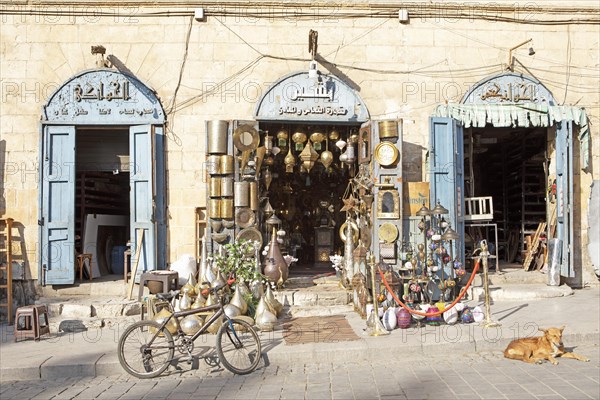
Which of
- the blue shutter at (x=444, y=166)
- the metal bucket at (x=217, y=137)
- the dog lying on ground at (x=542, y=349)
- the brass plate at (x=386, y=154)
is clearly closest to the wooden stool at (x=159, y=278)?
the metal bucket at (x=217, y=137)

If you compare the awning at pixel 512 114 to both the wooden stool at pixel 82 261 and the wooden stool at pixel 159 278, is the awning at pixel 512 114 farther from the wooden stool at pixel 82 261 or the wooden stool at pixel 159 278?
the wooden stool at pixel 82 261

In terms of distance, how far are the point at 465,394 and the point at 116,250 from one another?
8.48 m

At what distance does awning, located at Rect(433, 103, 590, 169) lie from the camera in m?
9.14

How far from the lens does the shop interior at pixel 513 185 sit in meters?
11.3

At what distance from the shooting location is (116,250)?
11094 millimetres

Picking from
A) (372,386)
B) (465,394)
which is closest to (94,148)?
(372,386)

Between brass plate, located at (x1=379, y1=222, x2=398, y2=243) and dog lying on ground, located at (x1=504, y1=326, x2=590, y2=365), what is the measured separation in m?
3.19

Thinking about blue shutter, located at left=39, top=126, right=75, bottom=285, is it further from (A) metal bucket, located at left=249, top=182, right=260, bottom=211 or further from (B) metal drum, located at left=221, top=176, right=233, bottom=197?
(A) metal bucket, located at left=249, top=182, right=260, bottom=211

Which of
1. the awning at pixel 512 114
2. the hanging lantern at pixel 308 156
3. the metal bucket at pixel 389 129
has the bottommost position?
the hanging lantern at pixel 308 156

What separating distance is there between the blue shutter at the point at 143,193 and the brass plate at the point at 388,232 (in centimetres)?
386

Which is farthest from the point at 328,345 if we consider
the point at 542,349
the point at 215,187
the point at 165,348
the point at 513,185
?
the point at 513,185

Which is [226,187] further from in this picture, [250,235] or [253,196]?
[250,235]

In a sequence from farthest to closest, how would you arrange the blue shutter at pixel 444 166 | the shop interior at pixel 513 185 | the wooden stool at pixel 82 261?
the shop interior at pixel 513 185 < the wooden stool at pixel 82 261 < the blue shutter at pixel 444 166

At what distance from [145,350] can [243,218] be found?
371cm
